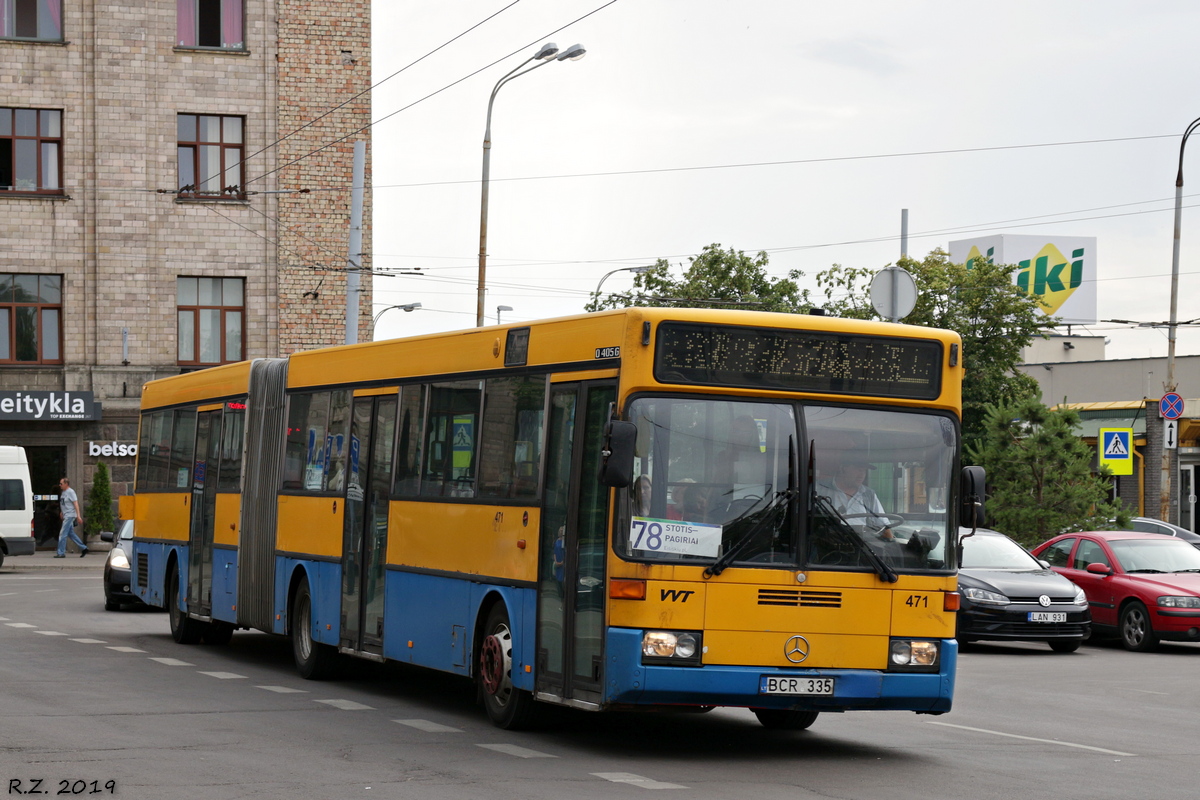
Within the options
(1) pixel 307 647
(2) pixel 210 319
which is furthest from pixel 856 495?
(2) pixel 210 319

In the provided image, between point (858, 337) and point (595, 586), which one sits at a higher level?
point (858, 337)

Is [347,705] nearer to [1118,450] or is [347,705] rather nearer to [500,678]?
[500,678]

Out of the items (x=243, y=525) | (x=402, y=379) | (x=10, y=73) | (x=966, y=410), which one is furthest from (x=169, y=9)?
(x=402, y=379)

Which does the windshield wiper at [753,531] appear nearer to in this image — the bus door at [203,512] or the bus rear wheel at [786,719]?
the bus rear wheel at [786,719]

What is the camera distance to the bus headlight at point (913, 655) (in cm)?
1042

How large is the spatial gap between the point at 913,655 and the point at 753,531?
1332mm

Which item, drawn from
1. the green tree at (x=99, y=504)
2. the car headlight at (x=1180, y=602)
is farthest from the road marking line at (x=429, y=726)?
the green tree at (x=99, y=504)

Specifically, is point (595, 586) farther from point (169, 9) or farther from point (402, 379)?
point (169, 9)

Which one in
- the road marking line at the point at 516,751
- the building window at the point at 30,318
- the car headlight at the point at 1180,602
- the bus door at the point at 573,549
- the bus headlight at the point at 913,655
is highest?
the building window at the point at 30,318

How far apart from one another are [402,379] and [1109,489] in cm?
1668

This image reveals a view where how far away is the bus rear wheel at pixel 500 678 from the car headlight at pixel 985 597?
964 centimetres

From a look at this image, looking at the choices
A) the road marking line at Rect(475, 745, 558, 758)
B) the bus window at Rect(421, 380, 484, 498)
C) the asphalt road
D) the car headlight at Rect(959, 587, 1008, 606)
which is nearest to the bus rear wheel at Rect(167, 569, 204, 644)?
the asphalt road

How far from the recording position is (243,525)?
1725 centimetres

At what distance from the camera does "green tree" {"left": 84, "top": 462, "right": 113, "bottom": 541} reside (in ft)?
136
